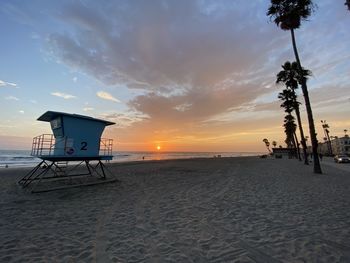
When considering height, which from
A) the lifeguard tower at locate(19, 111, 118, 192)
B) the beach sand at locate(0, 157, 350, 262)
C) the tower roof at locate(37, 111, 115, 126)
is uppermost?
the tower roof at locate(37, 111, 115, 126)

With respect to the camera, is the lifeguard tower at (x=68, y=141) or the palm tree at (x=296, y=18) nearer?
the lifeguard tower at (x=68, y=141)

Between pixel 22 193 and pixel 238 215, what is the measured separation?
1181cm

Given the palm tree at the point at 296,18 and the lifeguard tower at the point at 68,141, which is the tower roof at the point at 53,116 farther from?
the palm tree at the point at 296,18

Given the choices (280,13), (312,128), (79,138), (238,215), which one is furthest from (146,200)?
(280,13)

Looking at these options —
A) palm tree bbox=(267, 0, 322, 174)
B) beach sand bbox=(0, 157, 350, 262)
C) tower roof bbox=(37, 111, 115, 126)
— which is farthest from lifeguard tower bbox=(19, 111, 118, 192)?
palm tree bbox=(267, 0, 322, 174)

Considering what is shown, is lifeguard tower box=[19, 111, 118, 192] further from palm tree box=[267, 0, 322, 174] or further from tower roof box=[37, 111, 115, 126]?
palm tree box=[267, 0, 322, 174]

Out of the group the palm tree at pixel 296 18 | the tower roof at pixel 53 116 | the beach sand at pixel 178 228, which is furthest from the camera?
the palm tree at pixel 296 18

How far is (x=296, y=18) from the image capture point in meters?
21.9

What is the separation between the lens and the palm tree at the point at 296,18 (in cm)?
2144

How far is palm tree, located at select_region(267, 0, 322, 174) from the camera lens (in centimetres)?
2144

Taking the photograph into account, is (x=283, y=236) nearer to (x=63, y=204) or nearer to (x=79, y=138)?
(x=63, y=204)

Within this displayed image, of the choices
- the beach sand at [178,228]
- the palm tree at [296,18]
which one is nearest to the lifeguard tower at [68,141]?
the beach sand at [178,228]

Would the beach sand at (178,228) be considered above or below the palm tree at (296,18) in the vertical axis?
below

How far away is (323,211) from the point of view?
27.3ft
